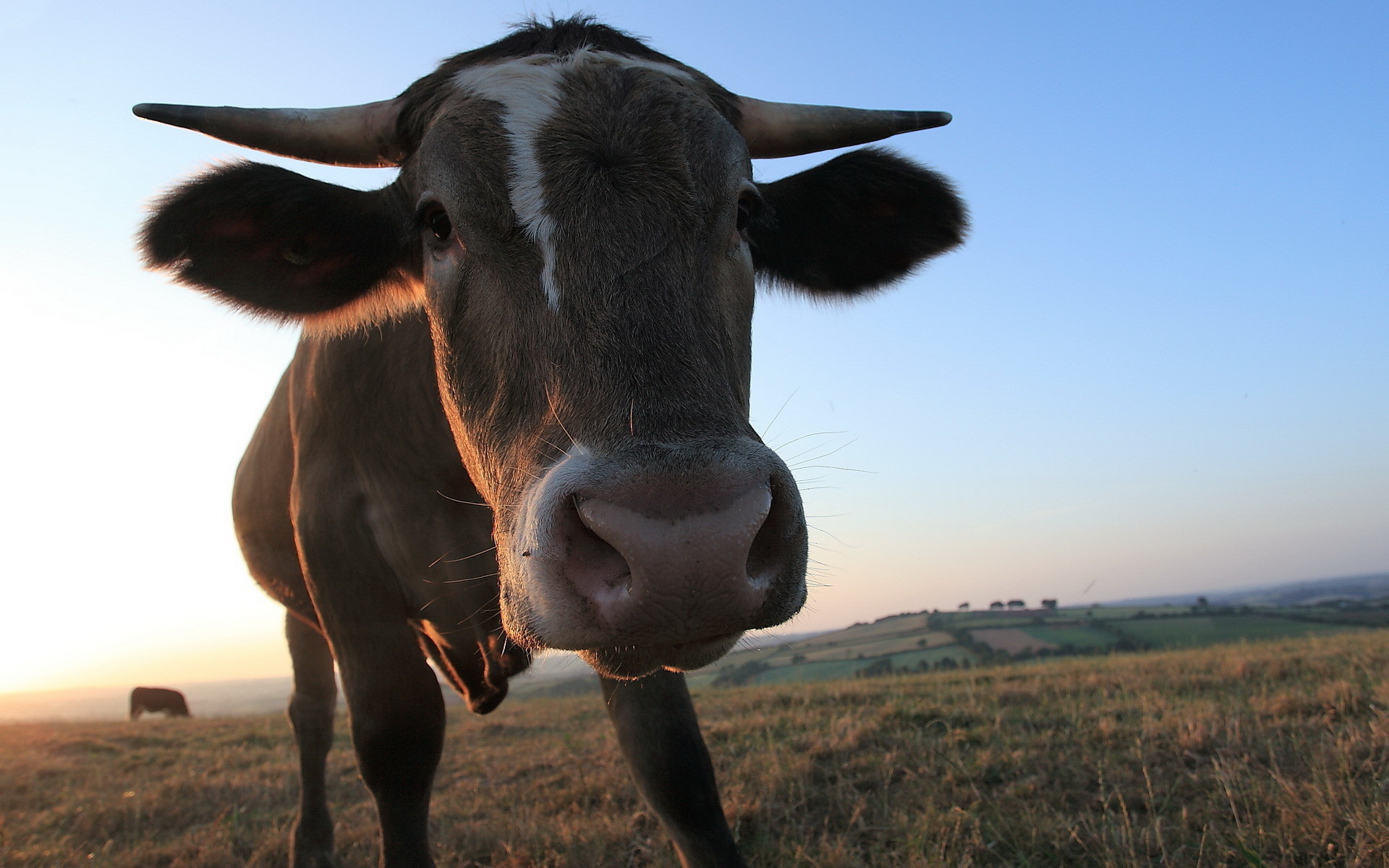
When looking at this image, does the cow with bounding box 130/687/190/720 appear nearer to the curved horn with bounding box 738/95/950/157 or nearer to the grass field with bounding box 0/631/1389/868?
the grass field with bounding box 0/631/1389/868

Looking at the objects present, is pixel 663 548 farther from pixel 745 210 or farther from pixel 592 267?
pixel 745 210

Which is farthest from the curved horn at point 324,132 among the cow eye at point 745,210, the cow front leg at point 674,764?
the cow front leg at point 674,764

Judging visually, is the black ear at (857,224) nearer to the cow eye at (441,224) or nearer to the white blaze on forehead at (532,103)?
the white blaze on forehead at (532,103)

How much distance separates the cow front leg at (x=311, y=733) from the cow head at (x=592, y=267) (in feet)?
8.80

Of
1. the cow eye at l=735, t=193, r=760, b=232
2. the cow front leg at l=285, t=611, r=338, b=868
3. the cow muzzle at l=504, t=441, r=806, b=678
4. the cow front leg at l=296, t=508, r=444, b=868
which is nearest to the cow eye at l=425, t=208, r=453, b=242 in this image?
the cow eye at l=735, t=193, r=760, b=232

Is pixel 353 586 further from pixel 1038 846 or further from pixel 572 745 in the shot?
pixel 572 745

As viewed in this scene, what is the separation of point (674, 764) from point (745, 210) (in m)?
2.02

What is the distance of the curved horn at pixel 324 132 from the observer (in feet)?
8.79

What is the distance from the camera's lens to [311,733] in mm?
A: 4863

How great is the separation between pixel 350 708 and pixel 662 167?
2372mm

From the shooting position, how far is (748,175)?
2463mm

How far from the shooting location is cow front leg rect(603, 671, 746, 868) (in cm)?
293

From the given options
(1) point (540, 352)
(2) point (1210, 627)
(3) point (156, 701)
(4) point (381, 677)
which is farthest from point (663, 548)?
(3) point (156, 701)

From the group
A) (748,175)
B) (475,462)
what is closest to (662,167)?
(748,175)
